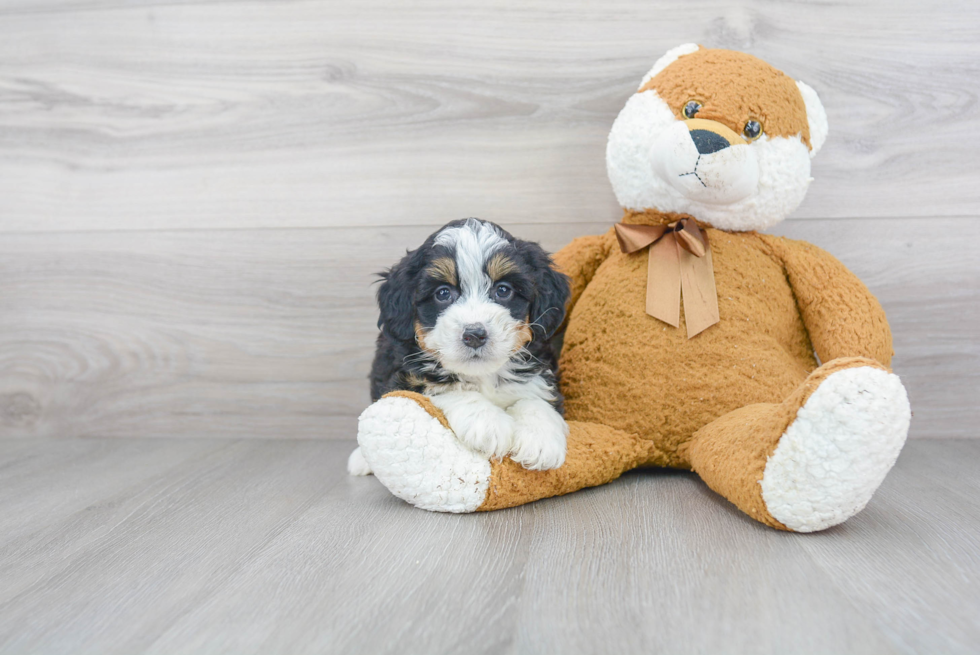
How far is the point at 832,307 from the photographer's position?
1453mm

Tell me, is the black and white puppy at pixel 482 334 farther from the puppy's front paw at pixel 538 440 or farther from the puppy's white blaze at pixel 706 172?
the puppy's white blaze at pixel 706 172

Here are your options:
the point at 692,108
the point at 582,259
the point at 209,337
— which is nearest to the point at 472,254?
the point at 582,259

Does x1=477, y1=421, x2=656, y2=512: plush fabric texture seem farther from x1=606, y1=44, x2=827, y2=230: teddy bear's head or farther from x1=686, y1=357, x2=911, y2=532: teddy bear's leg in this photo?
x1=606, y1=44, x2=827, y2=230: teddy bear's head

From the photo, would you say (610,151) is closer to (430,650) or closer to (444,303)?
(444,303)

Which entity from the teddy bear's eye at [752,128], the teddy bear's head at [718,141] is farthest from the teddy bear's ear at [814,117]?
the teddy bear's eye at [752,128]

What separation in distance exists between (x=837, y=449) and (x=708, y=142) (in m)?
0.61

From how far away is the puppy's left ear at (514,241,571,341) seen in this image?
52.8 inches

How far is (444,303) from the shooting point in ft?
4.21

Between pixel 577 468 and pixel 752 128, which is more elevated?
pixel 752 128

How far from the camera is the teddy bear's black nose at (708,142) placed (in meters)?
1.32

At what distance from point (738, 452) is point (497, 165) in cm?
100

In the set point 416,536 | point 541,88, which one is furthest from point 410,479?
point 541,88

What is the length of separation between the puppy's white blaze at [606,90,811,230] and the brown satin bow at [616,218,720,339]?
62 mm

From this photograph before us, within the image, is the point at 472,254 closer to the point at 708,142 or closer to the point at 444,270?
the point at 444,270
